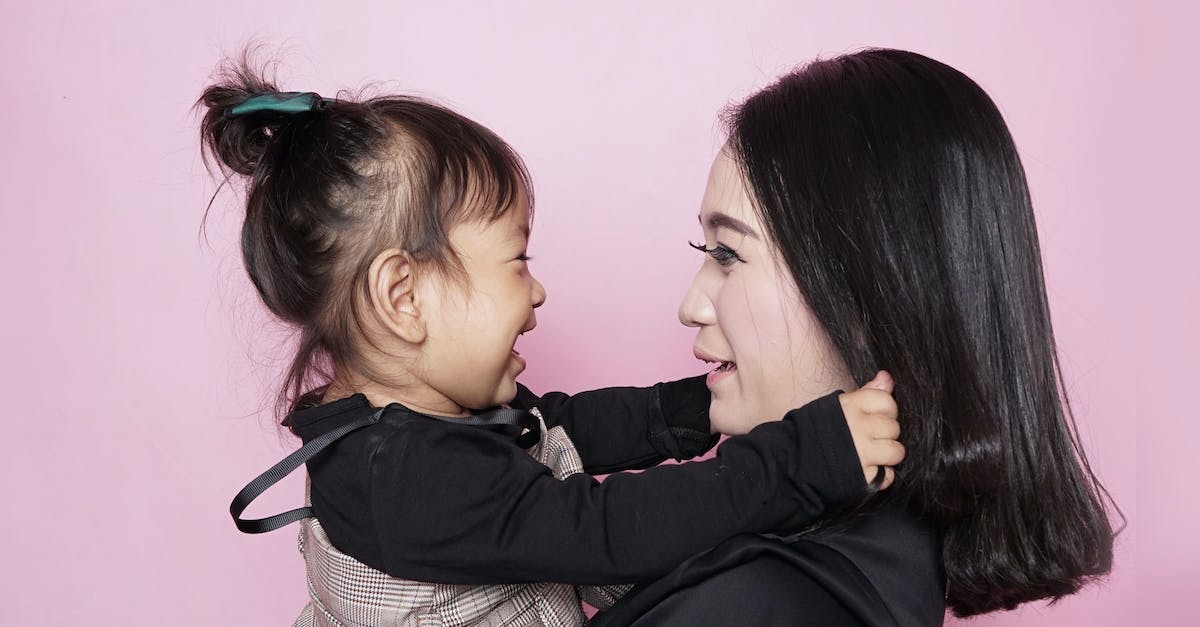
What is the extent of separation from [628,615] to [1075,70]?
74.4 inches

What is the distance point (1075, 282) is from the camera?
2479 mm

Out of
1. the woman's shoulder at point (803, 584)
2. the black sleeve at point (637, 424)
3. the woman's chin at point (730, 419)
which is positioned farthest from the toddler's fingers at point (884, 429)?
the black sleeve at point (637, 424)

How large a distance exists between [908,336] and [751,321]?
0.21 meters

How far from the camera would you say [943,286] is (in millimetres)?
1267

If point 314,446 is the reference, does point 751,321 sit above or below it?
above

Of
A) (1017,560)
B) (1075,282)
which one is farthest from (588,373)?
(1017,560)

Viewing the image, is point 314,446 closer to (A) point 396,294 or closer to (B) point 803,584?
(A) point 396,294

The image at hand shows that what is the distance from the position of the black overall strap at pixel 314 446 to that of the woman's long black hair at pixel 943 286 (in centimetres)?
57

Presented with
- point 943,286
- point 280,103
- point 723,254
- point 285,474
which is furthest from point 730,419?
point 280,103

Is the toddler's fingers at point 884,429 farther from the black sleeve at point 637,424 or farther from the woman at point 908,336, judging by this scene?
the black sleeve at point 637,424

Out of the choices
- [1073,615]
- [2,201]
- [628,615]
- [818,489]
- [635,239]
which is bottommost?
[1073,615]

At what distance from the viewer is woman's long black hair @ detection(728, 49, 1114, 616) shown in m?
1.26

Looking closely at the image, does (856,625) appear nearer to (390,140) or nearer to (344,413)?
(344,413)

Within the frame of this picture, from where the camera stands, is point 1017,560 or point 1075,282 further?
point 1075,282
